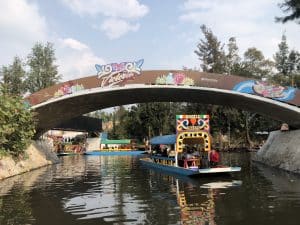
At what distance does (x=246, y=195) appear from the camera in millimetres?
19906

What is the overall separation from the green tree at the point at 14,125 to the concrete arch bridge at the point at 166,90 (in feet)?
13.4

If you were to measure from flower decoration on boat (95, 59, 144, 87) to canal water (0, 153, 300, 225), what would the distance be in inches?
409

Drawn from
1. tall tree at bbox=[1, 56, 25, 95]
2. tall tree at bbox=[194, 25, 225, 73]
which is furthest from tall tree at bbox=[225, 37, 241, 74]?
tall tree at bbox=[1, 56, 25, 95]

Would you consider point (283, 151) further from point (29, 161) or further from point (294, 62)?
point (294, 62)

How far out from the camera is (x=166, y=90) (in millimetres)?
37031

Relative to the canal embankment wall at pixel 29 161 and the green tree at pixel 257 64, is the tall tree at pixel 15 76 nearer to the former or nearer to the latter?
the canal embankment wall at pixel 29 161

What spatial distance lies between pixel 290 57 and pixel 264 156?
163 feet

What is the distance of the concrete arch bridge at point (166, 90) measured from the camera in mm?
33188

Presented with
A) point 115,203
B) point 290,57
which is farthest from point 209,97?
point 290,57

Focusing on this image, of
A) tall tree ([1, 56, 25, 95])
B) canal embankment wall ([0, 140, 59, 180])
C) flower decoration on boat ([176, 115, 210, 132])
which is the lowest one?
canal embankment wall ([0, 140, 59, 180])

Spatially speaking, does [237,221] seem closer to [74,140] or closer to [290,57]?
[290,57]

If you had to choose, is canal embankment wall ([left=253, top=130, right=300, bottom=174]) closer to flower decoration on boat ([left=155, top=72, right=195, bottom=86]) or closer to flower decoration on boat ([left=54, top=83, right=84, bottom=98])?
flower decoration on boat ([left=155, top=72, right=195, bottom=86])

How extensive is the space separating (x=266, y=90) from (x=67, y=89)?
16.0 m

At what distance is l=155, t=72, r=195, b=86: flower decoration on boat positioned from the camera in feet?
115
